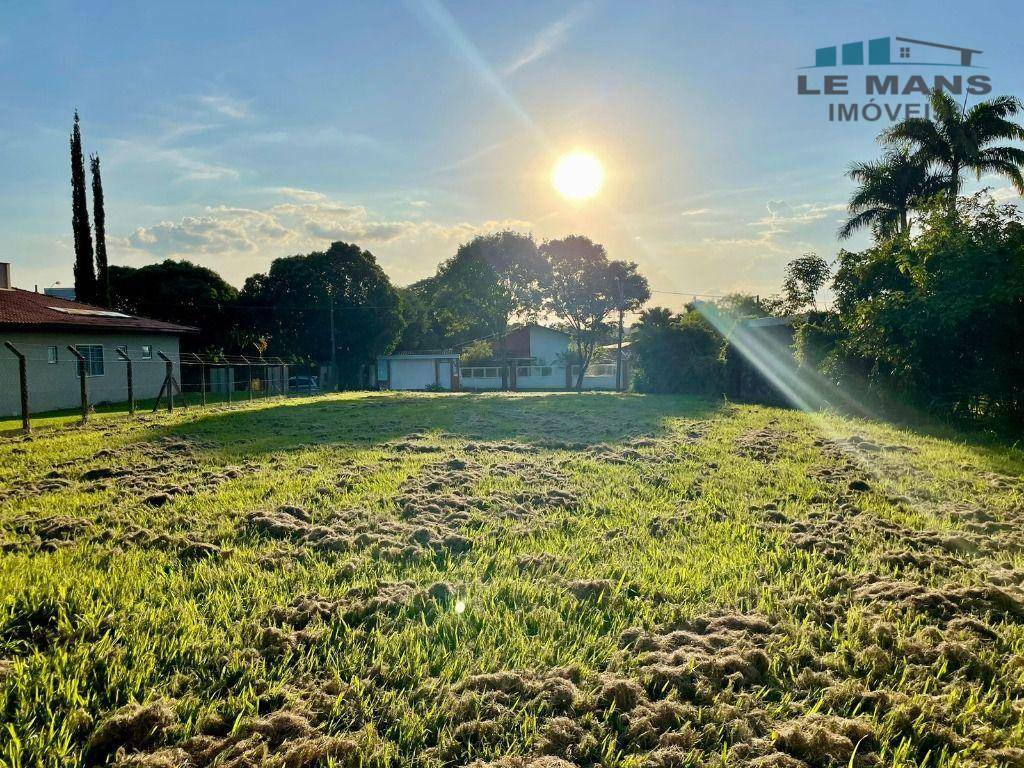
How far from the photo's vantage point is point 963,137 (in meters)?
20.2

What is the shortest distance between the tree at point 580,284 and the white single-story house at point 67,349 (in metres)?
19.9

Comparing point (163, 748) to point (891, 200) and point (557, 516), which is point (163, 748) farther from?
point (891, 200)

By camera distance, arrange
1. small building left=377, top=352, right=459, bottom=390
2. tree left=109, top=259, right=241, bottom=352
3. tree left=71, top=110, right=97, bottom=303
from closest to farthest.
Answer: tree left=71, top=110, right=97, bottom=303
tree left=109, top=259, right=241, bottom=352
small building left=377, top=352, right=459, bottom=390

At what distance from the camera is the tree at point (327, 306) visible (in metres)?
33.4

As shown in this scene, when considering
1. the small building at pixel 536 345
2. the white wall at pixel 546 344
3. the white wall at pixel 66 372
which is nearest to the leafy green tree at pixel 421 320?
the small building at pixel 536 345

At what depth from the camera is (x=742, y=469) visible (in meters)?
6.03

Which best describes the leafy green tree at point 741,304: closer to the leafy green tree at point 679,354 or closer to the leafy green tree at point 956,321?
the leafy green tree at point 679,354

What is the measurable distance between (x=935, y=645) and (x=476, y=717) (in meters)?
1.91

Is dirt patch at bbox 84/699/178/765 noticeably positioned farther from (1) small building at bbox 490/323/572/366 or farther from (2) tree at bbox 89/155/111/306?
(1) small building at bbox 490/323/572/366

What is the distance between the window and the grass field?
1450 cm

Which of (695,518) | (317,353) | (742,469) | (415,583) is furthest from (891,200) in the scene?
(317,353)

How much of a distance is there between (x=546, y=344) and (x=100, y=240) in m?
26.5

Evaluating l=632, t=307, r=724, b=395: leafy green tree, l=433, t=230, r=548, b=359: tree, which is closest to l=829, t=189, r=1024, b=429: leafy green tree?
l=632, t=307, r=724, b=395: leafy green tree

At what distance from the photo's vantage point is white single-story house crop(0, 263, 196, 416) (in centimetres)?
1507
